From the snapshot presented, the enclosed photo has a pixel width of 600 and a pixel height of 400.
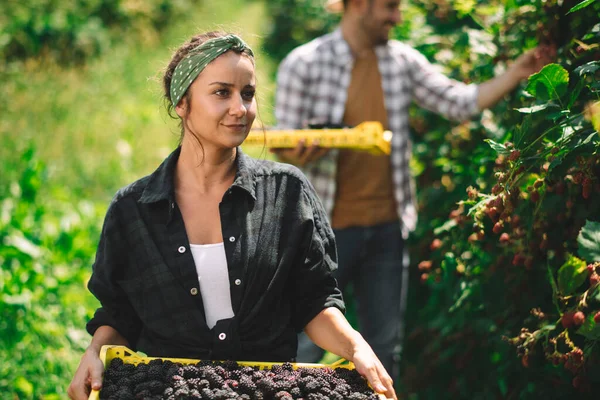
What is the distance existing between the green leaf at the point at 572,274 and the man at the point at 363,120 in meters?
1.75

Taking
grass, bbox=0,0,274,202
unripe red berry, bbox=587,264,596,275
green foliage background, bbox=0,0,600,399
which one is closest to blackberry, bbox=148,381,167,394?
green foliage background, bbox=0,0,600,399

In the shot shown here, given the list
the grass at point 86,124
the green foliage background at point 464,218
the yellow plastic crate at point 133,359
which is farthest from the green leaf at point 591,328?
the grass at point 86,124

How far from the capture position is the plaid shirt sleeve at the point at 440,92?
143 inches

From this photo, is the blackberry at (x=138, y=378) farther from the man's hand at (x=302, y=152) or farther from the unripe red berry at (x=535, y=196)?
the man's hand at (x=302, y=152)

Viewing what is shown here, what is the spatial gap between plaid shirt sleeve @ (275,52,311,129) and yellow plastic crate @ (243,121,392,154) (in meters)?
0.24

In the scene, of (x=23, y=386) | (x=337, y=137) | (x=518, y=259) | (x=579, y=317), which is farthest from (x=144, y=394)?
(x=23, y=386)

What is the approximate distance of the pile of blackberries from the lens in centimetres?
193

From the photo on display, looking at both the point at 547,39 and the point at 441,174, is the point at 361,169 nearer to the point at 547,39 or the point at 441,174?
the point at 441,174

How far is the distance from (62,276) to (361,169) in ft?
6.49

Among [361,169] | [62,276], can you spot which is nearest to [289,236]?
[361,169]

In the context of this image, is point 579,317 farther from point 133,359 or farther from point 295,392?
point 133,359

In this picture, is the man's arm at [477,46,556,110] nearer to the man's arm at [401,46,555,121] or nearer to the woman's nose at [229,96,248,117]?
the man's arm at [401,46,555,121]

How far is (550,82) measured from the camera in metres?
2.04

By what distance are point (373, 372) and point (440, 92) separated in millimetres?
2037
